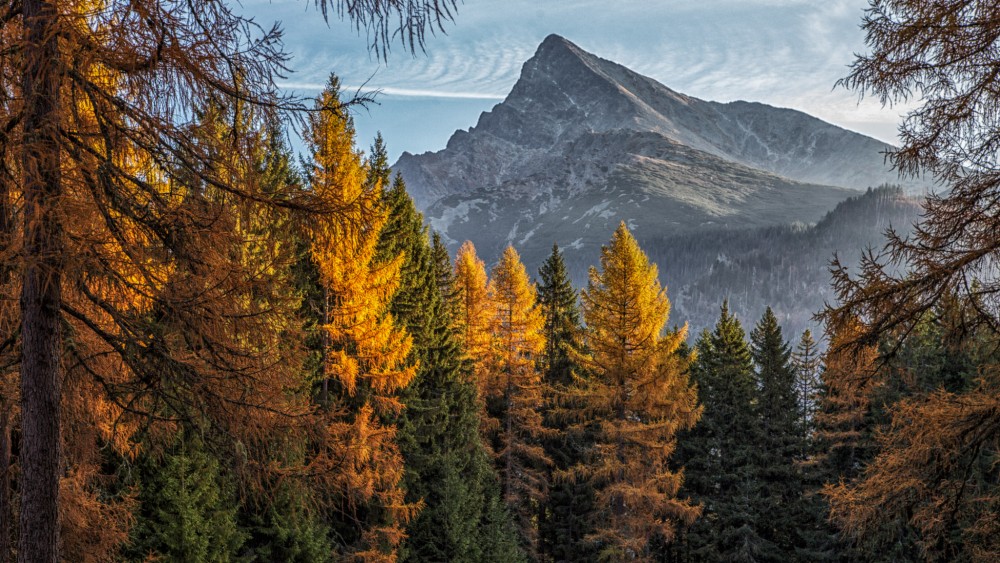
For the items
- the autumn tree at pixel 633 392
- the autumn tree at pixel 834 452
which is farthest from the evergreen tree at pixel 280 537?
the autumn tree at pixel 834 452

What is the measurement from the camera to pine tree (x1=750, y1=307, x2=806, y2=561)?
2581 cm

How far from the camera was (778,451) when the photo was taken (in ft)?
86.4

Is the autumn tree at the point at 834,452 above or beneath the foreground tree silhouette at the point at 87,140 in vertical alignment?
beneath

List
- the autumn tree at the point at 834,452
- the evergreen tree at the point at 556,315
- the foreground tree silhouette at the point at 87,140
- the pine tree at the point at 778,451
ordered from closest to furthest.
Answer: the foreground tree silhouette at the point at 87,140, the autumn tree at the point at 834,452, the pine tree at the point at 778,451, the evergreen tree at the point at 556,315

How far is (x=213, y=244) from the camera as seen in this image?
358 centimetres

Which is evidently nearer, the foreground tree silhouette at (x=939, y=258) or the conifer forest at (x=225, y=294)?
the conifer forest at (x=225, y=294)

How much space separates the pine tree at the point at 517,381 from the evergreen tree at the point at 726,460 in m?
6.89

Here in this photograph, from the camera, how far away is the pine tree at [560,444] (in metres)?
27.4

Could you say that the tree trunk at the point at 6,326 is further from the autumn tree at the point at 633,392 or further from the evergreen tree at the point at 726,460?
the evergreen tree at the point at 726,460

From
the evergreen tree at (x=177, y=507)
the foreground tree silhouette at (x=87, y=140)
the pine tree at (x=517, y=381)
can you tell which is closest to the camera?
the foreground tree silhouette at (x=87, y=140)

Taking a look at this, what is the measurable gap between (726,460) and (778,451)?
2223 millimetres

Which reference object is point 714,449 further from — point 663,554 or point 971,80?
point 971,80

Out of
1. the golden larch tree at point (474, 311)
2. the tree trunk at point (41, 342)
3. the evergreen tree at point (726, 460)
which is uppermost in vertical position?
the golden larch tree at point (474, 311)

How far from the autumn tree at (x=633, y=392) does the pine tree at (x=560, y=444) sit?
4697 millimetres
